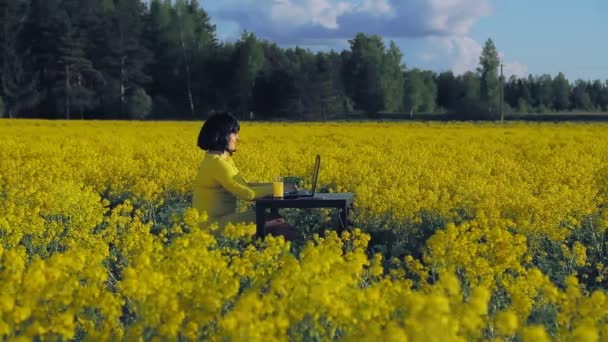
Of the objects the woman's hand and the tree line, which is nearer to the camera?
the woman's hand

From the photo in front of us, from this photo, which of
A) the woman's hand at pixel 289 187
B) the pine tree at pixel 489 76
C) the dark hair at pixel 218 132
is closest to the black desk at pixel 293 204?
the woman's hand at pixel 289 187

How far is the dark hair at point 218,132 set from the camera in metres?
6.82

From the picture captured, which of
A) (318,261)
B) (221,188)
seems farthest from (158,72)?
(318,261)

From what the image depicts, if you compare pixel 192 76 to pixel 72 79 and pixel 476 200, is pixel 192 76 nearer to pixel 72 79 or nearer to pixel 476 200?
pixel 72 79

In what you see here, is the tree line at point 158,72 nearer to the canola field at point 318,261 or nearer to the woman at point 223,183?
the canola field at point 318,261

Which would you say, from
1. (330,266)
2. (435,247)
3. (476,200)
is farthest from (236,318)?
(476,200)

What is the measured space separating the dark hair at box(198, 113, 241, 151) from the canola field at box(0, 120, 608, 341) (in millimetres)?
608

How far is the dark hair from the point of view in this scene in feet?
22.4

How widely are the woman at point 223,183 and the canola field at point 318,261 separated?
18 cm

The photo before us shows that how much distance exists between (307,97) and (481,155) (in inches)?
1806

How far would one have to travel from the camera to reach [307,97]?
62.7m

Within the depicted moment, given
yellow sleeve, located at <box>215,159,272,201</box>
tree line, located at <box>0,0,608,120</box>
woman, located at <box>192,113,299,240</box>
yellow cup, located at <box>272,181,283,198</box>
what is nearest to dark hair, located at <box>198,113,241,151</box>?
woman, located at <box>192,113,299,240</box>

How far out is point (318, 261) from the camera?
3.89 metres

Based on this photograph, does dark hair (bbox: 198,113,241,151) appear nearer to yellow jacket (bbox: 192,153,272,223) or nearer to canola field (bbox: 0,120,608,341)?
yellow jacket (bbox: 192,153,272,223)
